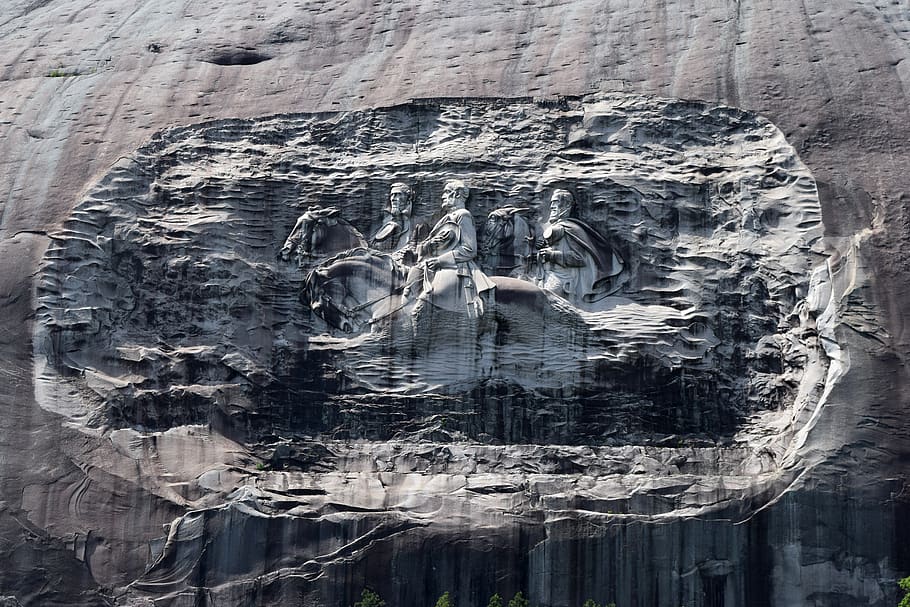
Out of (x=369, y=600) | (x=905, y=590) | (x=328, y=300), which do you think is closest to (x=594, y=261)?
(x=328, y=300)

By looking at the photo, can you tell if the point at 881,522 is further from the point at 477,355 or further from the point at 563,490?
the point at 477,355

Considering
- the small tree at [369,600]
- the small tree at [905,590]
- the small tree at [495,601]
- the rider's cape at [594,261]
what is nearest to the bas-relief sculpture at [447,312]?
the rider's cape at [594,261]

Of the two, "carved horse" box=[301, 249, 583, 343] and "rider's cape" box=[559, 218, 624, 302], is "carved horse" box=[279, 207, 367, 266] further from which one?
"rider's cape" box=[559, 218, 624, 302]

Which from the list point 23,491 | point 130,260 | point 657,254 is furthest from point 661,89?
point 23,491

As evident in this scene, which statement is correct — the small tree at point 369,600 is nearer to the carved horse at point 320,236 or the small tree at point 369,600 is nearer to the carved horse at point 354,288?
the carved horse at point 354,288

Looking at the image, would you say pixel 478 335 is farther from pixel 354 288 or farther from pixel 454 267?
pixel 354 288

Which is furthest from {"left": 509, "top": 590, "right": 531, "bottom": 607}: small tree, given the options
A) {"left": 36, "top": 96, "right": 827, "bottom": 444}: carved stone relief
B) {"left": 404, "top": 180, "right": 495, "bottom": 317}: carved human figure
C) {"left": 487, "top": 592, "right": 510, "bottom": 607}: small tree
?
{"left": 404, "top": 180, "right": 495, "bottom": 317}: carved human figure

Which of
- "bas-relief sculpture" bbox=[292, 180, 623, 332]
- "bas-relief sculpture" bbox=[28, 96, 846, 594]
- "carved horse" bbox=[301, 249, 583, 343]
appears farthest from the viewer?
"bas-relief sculpture" bbox=[292, 180, 623, 332]

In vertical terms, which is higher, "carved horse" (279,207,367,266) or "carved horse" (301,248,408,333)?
"carved horse" (279,207,367,266)
